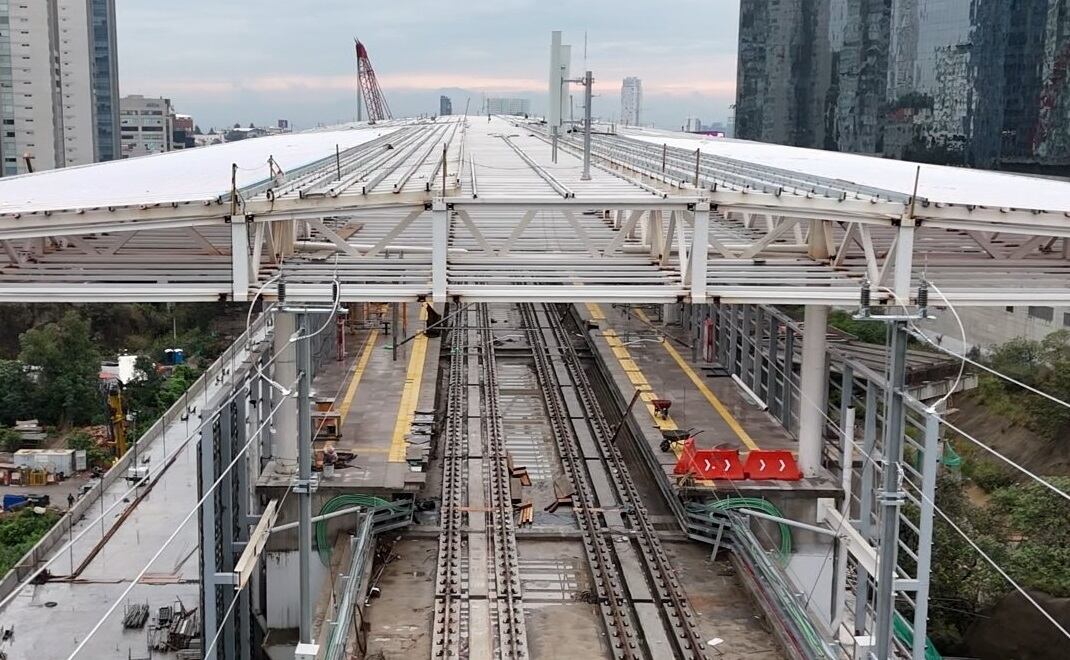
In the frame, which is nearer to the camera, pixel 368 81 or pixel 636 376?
pixel 636 376

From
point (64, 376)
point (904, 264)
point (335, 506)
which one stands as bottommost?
point (64, 376)

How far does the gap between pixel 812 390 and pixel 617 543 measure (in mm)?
2848

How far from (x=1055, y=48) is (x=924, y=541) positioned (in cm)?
3699

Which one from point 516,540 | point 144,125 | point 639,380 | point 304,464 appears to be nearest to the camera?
point 304,464

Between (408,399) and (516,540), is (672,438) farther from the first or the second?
(408,399)

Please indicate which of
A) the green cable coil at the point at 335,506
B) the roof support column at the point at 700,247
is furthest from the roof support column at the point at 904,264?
the green cable coil at the point at 335,506

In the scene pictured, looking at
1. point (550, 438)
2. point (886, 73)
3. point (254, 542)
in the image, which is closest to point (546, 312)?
point (550, 438)

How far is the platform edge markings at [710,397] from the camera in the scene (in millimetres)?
14500

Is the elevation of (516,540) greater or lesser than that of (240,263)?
lesser

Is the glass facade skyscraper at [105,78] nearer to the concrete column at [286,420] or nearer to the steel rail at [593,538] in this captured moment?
the steel rail at [593,538]

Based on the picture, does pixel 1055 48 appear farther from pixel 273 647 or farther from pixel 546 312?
pixel 273 647

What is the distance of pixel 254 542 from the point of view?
9.06m

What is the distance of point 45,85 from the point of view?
60750 mm

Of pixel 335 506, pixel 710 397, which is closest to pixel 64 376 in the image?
pixel 710 397
